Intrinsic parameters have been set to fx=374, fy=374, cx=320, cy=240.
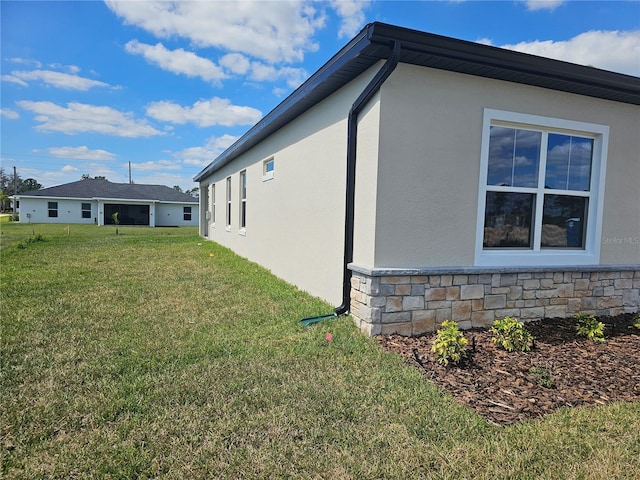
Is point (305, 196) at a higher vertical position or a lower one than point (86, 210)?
higher

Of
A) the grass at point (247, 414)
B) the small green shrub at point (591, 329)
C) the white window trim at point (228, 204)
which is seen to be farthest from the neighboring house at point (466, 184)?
the white window trim at point (228, 204)

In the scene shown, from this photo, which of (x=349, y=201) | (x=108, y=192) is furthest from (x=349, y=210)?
(x=108, y=192)

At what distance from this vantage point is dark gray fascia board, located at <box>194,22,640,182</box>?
3.96 m

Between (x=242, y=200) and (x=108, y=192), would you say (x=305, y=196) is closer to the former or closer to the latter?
(x=242, y=200)

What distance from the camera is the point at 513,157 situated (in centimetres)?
507

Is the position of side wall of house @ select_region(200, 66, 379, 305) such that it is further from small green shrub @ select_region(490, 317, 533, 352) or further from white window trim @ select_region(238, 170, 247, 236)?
small green shrub @ select_region(490, 317, 533, 352)

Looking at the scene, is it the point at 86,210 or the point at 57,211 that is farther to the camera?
the point at 86,210

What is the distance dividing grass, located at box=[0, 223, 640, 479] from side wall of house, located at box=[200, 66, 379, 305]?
4.67 feet

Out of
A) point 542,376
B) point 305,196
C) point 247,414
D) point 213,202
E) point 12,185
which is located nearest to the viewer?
point 247,414

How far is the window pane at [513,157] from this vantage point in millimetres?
4973

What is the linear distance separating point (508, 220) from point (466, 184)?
96cm

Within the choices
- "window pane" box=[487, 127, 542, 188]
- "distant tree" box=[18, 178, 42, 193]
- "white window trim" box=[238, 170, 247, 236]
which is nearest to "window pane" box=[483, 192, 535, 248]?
"window pane" box=[487, 127, 542, 188]

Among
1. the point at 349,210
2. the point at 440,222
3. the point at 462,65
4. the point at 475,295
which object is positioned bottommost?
the point at 475,295

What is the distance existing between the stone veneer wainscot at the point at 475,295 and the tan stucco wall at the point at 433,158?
218 mm
